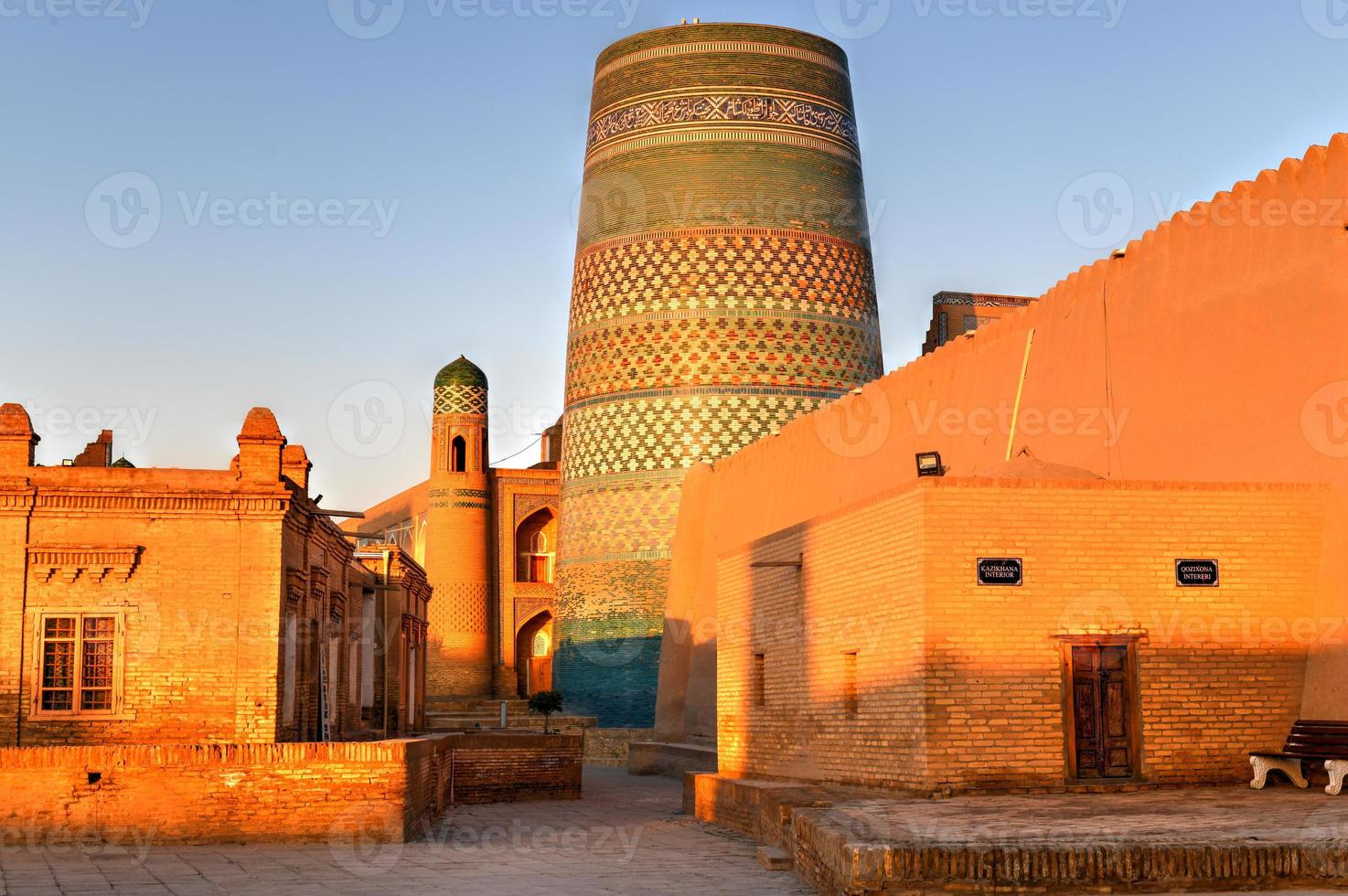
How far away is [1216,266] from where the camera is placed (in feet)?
38.7

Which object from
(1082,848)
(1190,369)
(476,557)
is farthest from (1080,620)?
(476,557)

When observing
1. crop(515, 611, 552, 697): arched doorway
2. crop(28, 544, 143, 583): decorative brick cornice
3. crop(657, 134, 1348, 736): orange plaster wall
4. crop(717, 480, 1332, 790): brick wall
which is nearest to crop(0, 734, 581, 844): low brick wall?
crop(28, 544, 143, 583): decorative brick cornice

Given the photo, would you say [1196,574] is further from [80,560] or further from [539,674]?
[539,674]

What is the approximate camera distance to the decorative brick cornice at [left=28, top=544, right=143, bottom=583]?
43.5 feet

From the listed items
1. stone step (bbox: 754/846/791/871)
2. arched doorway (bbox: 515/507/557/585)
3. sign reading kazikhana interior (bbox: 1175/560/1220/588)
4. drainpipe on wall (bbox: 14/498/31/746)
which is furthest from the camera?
arched doorway (bbox: 515/507/557/585)

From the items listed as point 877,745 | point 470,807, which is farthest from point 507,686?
point 877,745

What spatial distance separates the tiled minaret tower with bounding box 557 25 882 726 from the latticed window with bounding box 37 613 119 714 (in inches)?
515

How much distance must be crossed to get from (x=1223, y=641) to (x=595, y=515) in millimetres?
16543

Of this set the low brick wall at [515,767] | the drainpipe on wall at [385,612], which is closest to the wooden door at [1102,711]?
the low brick wall at [515,767]

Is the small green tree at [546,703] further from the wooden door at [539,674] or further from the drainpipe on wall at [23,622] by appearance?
the drainpipe on wall at [23,622]

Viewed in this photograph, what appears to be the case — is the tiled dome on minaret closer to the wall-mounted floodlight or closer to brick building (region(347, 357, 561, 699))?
brick building (region(347, 357, 561, 699))

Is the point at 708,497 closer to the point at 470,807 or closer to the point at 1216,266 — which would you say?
the point at 470,807

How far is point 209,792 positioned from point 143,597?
1.91m

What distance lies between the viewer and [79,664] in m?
13.3
